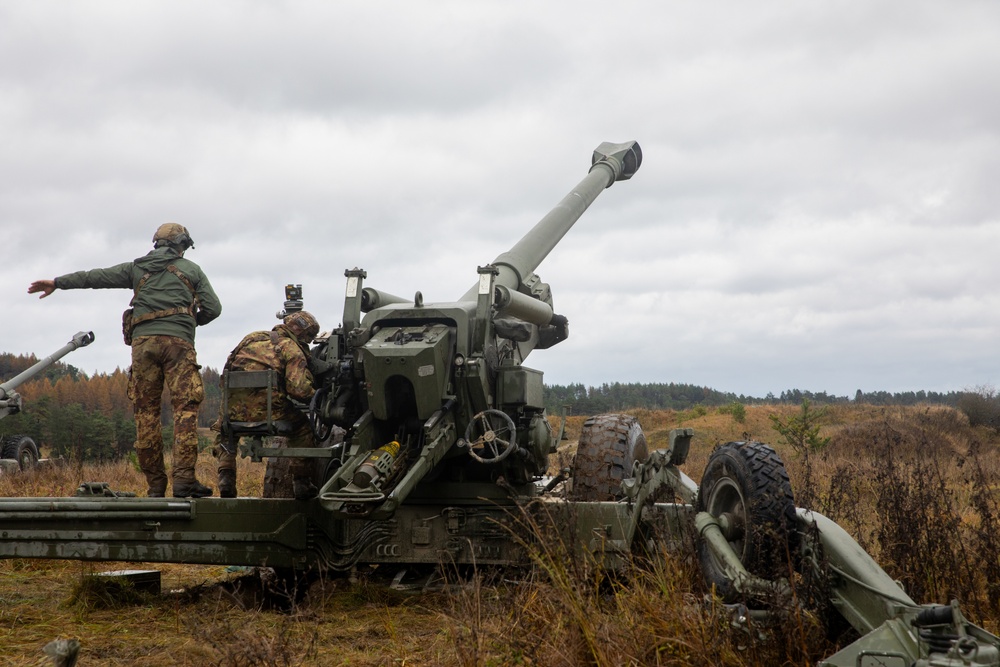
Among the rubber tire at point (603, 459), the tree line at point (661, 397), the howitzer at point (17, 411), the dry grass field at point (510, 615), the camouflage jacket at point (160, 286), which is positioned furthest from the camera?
the tree line at point (661, 397)

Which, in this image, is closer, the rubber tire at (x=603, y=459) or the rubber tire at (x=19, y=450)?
the rubber tire at (x=603, y=459)

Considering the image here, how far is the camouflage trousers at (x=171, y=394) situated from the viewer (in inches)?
292

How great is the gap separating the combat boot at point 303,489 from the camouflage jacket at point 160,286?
1394 mm

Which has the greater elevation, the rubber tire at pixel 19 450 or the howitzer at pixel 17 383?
the howitzer at pixel 17 383

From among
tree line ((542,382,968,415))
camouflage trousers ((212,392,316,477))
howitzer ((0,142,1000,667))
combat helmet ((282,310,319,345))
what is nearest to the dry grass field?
howitzer ((0,142,1000,667))

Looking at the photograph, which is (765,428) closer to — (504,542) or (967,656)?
(504,542)

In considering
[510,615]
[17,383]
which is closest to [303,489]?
[510,615]

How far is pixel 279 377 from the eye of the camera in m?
7.33

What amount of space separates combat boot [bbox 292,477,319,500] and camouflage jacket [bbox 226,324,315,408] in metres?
0.57

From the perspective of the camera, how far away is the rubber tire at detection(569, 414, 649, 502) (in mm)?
8156

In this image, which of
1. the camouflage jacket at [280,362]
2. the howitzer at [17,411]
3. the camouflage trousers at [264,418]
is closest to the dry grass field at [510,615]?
the camouflage trousers at [264,418]

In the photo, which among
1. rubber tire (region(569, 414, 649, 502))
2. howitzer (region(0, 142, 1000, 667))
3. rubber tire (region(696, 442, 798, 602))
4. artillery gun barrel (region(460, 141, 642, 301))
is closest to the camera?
rubber tire (region(696, 442, 798, 602))

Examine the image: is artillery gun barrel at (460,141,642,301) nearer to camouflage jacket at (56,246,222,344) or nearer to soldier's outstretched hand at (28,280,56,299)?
camouflage jacket at (56,246,222,344)

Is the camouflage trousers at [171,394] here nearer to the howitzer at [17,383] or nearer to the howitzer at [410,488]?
the howitzer at [410,488]
